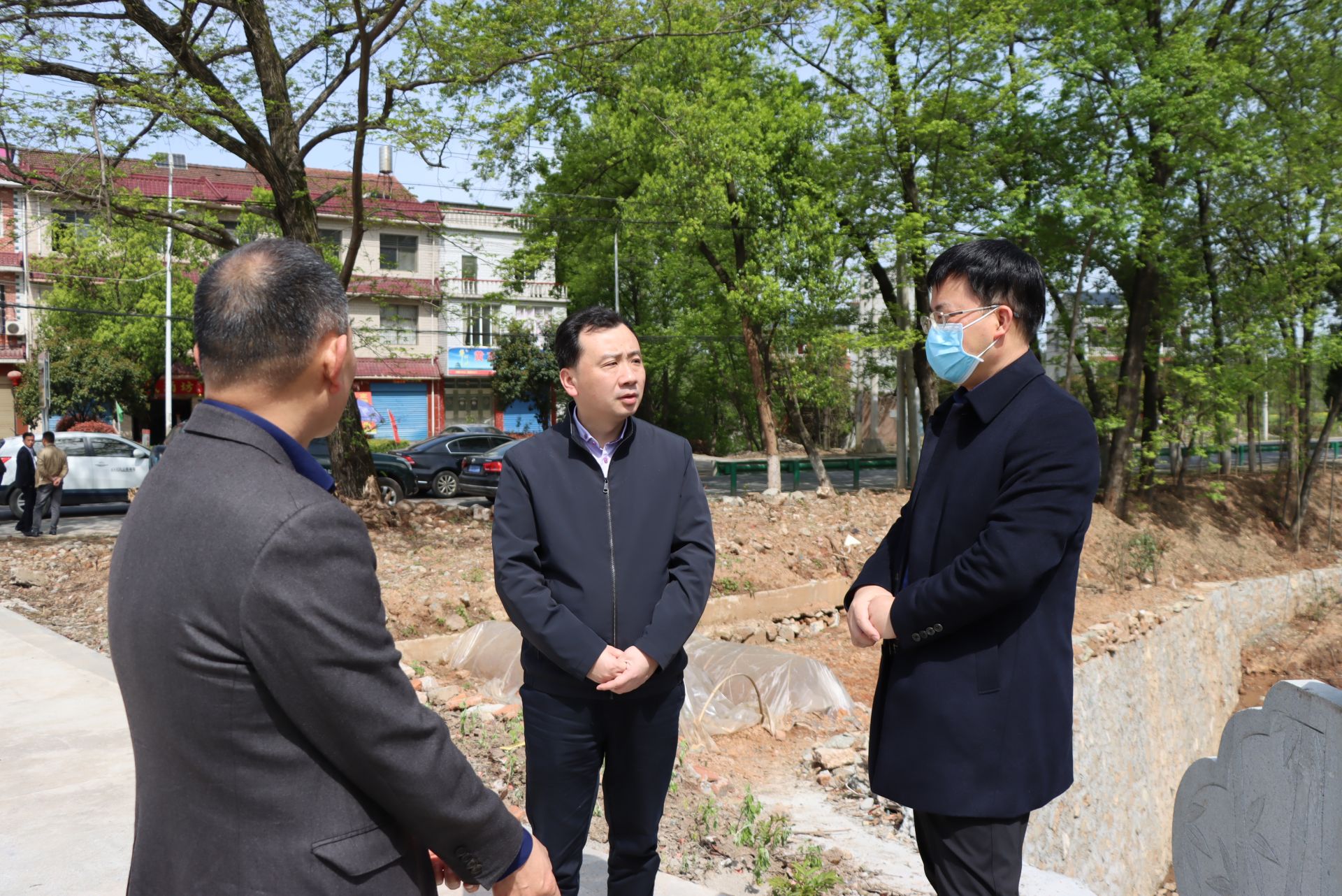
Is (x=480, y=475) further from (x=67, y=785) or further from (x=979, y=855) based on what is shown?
(x=979, y=855)

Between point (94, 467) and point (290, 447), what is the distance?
1798cm

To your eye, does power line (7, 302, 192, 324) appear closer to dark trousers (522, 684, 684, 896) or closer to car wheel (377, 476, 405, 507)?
car wheel (377, 476, 405, 507)

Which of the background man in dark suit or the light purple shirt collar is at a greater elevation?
the light purple shirt collar

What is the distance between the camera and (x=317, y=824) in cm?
147

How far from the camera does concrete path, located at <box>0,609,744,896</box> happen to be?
11.2 ft

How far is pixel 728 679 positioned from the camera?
662cm

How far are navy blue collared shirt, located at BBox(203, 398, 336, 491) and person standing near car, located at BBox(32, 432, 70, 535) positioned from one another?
49.6 feet

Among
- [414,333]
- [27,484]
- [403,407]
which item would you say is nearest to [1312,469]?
[27,484]

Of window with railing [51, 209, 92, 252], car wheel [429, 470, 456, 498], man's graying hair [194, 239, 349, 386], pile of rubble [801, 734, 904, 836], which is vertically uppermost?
window with railing [51, 209, 92, 252]

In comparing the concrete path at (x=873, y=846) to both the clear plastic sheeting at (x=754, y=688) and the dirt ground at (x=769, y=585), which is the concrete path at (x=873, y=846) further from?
the clear plastic sheeting at (x=754, y=688)

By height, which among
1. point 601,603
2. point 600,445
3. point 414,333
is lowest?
point 601,603

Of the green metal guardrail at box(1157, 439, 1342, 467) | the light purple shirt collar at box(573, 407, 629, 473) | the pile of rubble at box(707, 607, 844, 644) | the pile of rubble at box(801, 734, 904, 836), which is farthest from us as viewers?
the green metal guardrail at box(1157, 439, 1342, 467)

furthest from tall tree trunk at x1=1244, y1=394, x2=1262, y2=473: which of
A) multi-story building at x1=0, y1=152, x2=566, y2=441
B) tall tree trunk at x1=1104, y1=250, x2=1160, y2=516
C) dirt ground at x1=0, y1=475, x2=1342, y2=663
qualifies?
multi-story building at x1=0, y1=152, x2=566, y2=441

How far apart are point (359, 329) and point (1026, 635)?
11.8m
